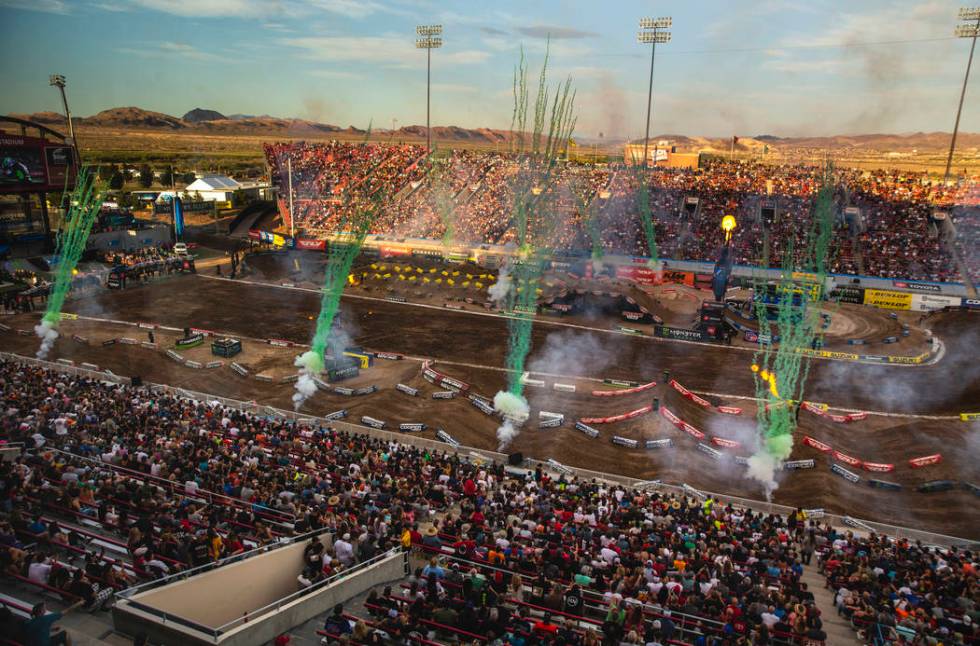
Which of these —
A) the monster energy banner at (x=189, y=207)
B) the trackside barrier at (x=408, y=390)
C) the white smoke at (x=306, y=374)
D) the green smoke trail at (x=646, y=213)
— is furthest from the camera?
the monster energy banner at (x=189, y=207)

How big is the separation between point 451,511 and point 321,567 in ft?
20.2

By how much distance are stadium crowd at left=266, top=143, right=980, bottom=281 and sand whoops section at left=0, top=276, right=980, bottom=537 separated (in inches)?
628

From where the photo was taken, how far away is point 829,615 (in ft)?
54.0

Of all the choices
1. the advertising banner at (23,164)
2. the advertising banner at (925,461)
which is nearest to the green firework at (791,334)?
the advertising banner at (925,461)

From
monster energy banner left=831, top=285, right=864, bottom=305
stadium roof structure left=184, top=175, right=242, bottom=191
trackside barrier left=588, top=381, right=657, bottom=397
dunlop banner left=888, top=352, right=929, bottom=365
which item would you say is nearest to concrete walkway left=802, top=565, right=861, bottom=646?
trackside barrier left=588, top=381, right=657, bottom=397

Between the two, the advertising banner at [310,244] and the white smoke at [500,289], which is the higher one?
the advertising banner at [310,244]

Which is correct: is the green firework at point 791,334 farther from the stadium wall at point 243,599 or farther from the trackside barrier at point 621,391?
the stadium wall at point 243,599

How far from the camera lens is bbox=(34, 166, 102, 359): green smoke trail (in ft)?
147

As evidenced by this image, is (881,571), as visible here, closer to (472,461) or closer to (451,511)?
(451,511)

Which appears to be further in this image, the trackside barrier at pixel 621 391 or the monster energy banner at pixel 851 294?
the monster energy banner at pixel 851 294

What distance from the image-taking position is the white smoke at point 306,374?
1429 inches

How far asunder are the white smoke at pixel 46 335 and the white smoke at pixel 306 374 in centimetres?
1647

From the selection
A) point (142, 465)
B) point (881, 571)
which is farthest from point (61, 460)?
point (881, 571)

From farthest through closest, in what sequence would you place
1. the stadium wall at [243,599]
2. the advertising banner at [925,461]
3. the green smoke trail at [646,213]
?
the green smoke trail at [646,213]
the advertising banner at [925,461]
the stadium wall at [243,599]
